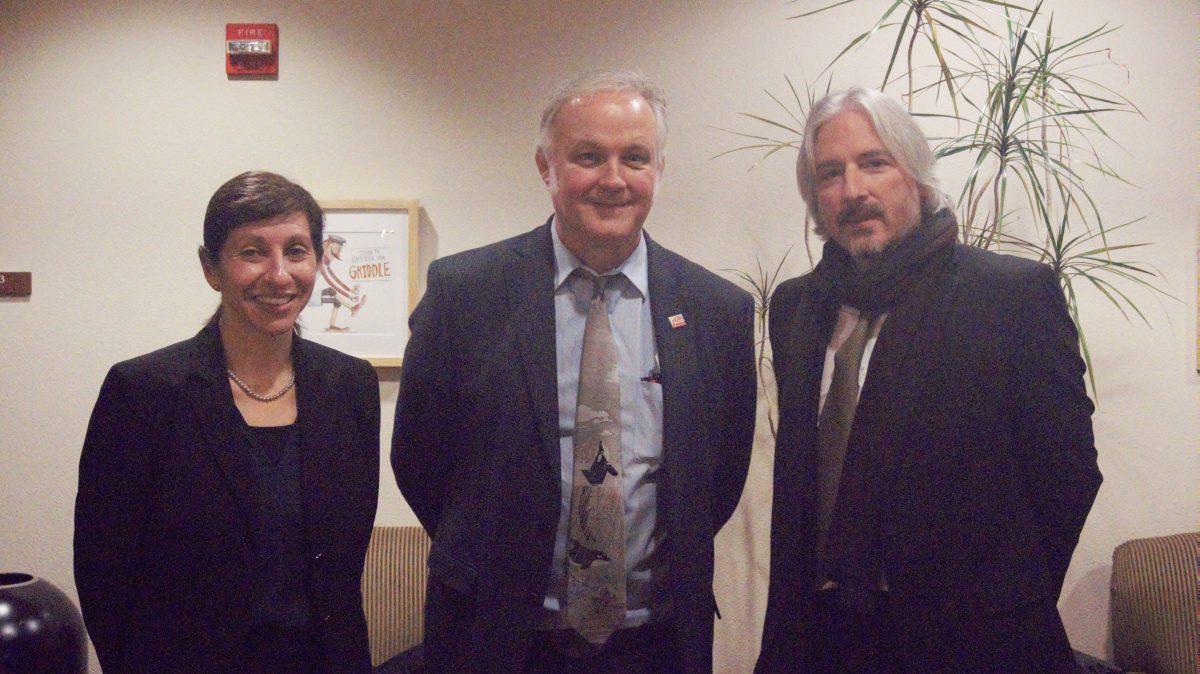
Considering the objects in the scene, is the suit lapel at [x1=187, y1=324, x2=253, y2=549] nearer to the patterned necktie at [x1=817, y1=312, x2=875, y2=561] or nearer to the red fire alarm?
the patterned necktie at [x1=817, y1=312, x2=875, y2=561]

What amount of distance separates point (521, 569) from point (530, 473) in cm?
17

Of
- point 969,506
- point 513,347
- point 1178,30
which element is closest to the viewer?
point 969,506

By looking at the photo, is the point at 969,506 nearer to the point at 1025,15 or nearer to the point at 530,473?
the point at 530,473

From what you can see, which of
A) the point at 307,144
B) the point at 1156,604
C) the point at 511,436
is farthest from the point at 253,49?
the point at 1156,604

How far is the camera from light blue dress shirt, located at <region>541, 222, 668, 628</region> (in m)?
1.57

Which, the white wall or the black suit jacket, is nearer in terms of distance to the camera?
the black suit jacket

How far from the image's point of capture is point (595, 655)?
1565 mm

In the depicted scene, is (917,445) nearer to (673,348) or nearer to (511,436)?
(673,348)

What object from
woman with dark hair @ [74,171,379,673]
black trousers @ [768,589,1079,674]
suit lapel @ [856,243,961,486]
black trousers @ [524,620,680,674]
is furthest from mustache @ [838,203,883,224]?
woman with dark hair @ [74,171,379,673]

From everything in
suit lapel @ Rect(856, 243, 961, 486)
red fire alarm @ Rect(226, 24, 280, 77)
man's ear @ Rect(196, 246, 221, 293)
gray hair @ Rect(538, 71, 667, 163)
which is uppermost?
red fire alarm @ Rect(226, 24, 280, 77)

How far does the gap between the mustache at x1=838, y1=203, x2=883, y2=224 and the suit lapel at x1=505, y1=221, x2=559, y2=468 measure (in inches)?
23.1

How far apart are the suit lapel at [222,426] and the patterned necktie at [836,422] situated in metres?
1.05

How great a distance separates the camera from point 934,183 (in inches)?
65.1

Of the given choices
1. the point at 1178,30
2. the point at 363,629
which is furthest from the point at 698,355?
the point at 1178,30
